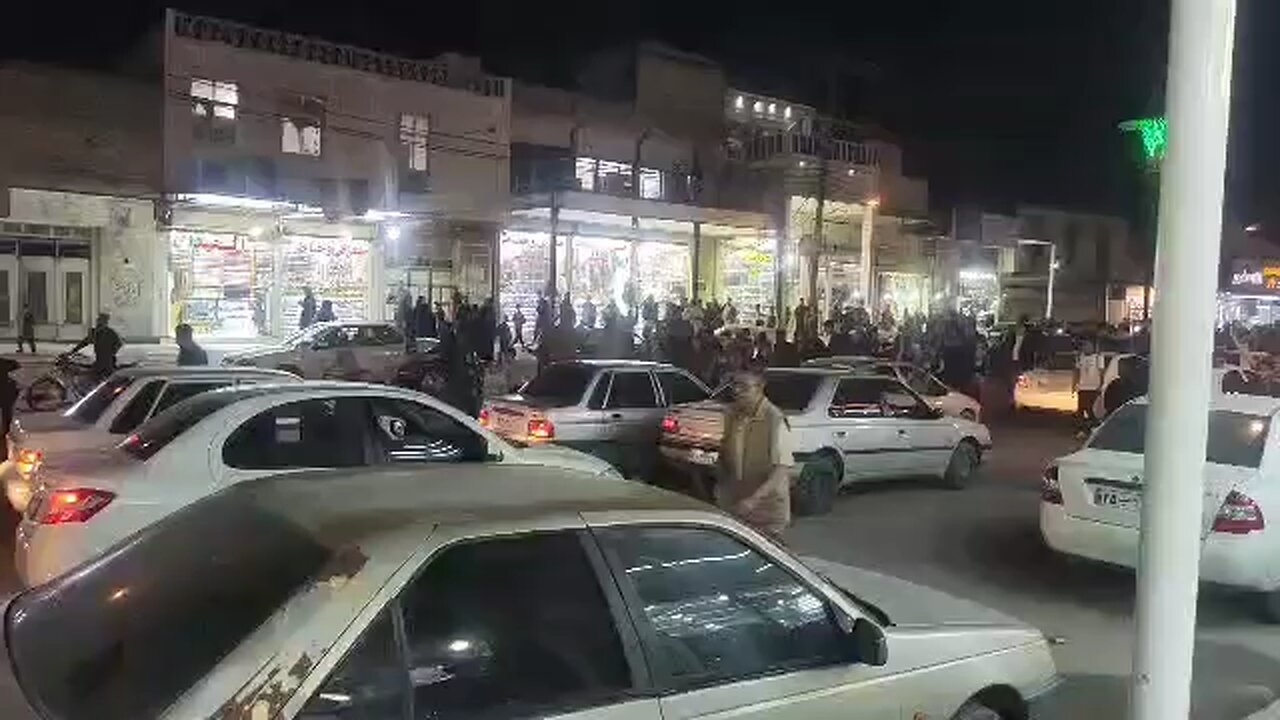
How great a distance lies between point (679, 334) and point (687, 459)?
11049mm

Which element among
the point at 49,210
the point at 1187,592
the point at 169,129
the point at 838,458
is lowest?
the point at 838,458

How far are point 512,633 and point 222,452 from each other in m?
4.44

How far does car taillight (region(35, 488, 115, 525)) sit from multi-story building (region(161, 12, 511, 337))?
63.7 feet

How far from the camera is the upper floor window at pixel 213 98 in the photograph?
82.3ft

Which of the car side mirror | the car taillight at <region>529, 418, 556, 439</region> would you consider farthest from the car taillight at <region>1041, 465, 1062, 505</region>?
the car side mirror

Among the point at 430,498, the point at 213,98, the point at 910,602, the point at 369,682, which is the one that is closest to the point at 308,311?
the point at 213,98

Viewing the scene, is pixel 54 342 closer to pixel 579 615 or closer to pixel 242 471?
pixel 242 471

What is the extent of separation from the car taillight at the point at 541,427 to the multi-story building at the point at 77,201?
1561 cm

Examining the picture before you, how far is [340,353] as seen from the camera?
21266mm

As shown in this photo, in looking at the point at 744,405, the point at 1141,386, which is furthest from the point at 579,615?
the point at 1141,386

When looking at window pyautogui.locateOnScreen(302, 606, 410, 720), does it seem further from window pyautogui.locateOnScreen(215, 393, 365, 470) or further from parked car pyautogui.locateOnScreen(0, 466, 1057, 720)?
window pyautogui.locateOnScreen(215, 393, 365, 470)

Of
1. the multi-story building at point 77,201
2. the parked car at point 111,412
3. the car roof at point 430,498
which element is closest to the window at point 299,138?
the multi-story building at point 77,201

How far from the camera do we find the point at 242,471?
22.9ft

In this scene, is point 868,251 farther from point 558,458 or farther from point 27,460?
point 27,460
